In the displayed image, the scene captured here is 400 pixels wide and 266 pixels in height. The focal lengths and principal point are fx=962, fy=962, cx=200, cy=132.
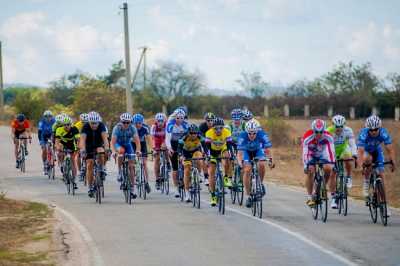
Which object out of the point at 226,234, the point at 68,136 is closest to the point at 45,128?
the point at 68,136

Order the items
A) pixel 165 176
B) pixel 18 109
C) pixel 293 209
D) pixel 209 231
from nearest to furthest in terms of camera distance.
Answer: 1. pixel 209 231
2. pixel 293 209
3. pixel 165 176
4. pixel 18 109

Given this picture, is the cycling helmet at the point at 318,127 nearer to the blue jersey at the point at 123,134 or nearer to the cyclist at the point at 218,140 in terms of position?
the cyclist at the point at 218,140

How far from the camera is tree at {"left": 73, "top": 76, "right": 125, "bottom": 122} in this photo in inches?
2520

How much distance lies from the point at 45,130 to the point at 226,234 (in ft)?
48.8

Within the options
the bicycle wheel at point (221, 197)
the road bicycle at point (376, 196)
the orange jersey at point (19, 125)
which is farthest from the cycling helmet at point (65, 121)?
the road bicycle at point (376, 196)

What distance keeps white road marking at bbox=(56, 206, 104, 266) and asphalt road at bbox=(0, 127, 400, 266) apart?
15 millimetres

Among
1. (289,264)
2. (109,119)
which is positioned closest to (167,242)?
(289,264)

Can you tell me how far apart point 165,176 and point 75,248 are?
9.56 m

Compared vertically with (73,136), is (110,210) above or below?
below

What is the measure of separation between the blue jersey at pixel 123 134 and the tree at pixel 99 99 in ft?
Answer: 134

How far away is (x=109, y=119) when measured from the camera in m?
62.9

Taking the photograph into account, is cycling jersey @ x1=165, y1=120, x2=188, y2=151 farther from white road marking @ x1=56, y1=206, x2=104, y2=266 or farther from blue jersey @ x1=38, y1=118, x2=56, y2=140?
blue jersey @ x1=38, y1=118, x2=56, y2=140

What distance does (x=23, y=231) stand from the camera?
17.6 m

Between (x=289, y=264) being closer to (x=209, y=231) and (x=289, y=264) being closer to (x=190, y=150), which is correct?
(x=209, y=231)
